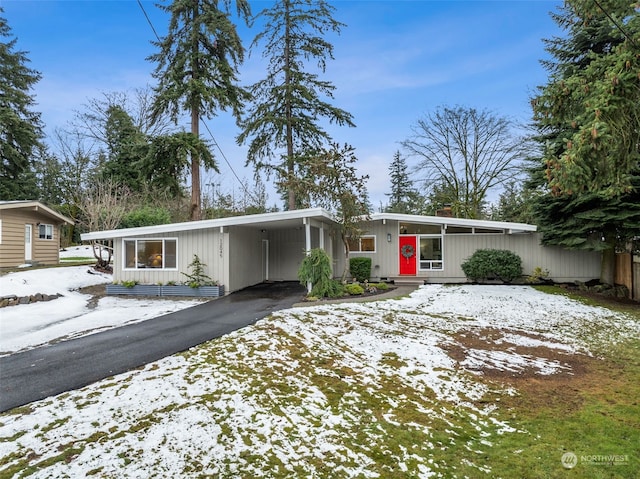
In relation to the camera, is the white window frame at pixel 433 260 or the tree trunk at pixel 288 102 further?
the tree trunk at pixel 288 102

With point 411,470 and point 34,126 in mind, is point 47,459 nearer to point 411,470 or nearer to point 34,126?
point 411,470

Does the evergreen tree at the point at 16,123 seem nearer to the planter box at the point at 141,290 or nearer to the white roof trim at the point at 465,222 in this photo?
the planter box at the point at 141,290

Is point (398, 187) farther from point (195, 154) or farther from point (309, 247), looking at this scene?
point (309, 247)

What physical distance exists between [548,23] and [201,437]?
53.3 ft

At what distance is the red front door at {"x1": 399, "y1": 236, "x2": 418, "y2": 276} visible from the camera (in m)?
14.7

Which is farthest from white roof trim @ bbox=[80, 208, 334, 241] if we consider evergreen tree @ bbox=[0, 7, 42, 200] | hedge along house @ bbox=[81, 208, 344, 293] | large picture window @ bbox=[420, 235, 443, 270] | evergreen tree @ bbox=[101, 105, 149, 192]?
evergreen tree @ bbox=[0, 7, 42, 200]

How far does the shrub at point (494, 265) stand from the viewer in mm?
13008

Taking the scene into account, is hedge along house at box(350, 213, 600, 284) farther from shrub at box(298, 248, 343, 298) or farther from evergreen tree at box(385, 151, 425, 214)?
evergreen tree at box(385, 151, 425, 214)

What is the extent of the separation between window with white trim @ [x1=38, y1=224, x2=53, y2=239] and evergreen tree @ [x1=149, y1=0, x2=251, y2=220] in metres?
7.65

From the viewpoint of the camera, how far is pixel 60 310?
373 inches

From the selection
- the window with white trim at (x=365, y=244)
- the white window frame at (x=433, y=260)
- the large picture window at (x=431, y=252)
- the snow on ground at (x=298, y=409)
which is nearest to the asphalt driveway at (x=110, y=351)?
the snow on ground at (x=298, y=409)

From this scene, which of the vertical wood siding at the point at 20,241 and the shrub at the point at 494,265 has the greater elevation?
the vertical wood siding at the point at 20,241

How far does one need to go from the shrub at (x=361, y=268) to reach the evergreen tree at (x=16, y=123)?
24091 millimetres

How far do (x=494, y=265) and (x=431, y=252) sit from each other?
2.47 meters
